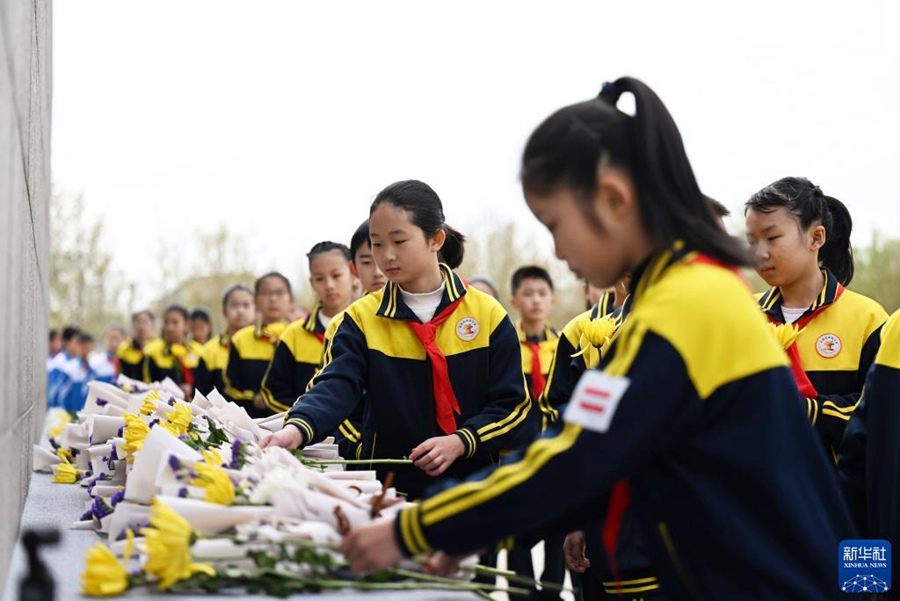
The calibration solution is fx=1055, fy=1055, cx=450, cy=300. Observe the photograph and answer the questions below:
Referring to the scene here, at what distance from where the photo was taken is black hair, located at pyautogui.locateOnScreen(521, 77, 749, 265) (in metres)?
2.05

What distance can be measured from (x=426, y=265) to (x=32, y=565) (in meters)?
2.61

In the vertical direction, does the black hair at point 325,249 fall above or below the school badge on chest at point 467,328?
above

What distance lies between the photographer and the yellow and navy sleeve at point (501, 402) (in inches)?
155

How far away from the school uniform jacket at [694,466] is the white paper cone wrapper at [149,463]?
80 cm

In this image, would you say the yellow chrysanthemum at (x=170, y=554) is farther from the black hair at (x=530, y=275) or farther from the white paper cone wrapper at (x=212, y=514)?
the black hair at (x=530, y=275)

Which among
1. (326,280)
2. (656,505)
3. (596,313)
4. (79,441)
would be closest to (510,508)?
(656,505)

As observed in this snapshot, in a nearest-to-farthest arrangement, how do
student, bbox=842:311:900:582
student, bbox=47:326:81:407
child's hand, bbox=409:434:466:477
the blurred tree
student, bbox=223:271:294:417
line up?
1. student, bbox=842:311:900:582
2. child's hand, bbox=409:434:466:477
3. student, bbox=223:271:294:417
4. student, bbox=47:326:81:407
5. the blurred tree

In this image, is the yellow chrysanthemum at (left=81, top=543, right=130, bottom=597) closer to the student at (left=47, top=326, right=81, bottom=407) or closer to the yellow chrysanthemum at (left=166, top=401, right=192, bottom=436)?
the yellow chrysanthemum at (left=166, top=401, right=192, bottom=436)

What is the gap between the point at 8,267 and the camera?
2.53 metres

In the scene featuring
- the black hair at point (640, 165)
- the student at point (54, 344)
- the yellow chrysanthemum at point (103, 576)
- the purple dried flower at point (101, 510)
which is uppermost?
the black hair at point (640, 165)

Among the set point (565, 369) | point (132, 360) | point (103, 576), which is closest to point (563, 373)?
point (565, 369)

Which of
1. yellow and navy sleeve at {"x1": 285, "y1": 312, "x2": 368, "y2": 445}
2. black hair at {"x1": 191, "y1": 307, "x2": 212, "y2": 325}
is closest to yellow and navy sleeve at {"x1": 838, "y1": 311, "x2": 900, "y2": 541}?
yellow and navy sleeve at {"x1": 285, "y1": 312, "x2": 368, "y2": 445}

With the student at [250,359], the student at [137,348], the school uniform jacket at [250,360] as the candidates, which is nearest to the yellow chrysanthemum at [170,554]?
the student at [250,359]

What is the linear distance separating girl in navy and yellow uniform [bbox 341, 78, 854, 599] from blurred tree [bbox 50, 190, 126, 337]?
109 feet
